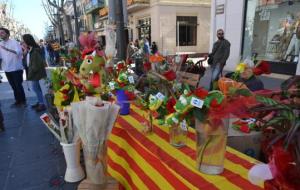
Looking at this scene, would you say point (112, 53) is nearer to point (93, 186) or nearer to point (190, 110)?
point (93, 186)

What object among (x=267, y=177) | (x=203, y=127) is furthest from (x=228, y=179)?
(x=267, y=177)

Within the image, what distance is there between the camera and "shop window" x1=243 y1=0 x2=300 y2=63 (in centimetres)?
810

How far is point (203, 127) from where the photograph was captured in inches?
46.8

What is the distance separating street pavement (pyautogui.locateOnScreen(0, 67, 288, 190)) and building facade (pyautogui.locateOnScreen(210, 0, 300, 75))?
5.77 meters

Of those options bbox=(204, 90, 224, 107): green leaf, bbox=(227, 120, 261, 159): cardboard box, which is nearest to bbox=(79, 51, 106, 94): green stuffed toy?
bbox=(227, 120, 261, 159): cardboard box

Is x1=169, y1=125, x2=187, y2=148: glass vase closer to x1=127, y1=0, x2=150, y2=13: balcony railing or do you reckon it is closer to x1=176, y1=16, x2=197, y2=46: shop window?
x1=176, y1=16, x2=197, y2=46: shop window

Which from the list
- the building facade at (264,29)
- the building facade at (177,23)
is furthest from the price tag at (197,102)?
the building facade at (177,23)

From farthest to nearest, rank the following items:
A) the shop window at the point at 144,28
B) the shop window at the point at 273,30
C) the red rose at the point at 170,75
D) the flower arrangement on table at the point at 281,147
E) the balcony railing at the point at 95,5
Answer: the balcony railing at the point at 95,5, the shop window at the point at 144,28, the shop window at the point at 273,30, the red rose at the point at 170,75, the flower arrangement on table at the point at 281,147

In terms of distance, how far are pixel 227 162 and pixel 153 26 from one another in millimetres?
15389

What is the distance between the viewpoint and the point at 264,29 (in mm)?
9219

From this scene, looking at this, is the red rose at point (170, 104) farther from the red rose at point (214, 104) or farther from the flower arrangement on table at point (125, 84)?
the flower arrangement on table at point (125, 84)

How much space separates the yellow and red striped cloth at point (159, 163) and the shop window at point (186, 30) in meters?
14.6

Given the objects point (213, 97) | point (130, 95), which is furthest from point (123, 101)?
point (213, 97)

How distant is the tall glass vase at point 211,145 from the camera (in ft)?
3.90
